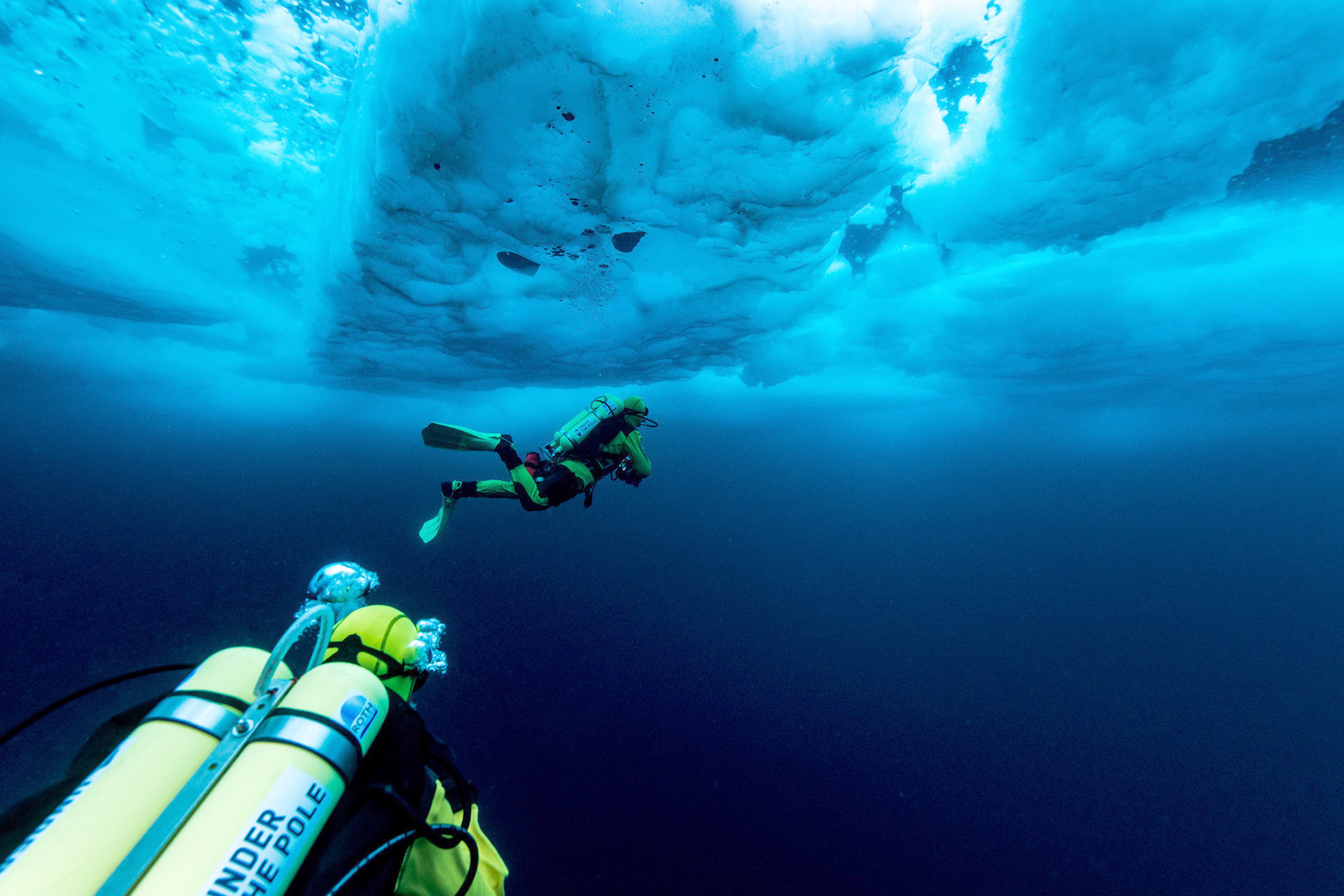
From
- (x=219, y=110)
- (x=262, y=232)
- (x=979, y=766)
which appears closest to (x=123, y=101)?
(x=219, y=110)

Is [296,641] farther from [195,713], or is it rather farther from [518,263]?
[518,263]

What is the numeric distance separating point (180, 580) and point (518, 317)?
16876 mm

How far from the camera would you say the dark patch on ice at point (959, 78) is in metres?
6.56

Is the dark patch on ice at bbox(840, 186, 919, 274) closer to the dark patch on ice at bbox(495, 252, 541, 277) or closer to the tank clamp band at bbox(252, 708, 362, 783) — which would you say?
the dark patch on ice at bbox(495, 252, 541, 277)

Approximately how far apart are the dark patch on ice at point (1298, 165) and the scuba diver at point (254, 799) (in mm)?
14465

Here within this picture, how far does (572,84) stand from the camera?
5629mm

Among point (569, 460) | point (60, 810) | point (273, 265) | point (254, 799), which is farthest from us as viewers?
point (273, 265)

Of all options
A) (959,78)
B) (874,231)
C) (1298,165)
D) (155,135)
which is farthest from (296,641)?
(1298,165)

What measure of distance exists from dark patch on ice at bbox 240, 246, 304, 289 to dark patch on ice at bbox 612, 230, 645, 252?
986cm

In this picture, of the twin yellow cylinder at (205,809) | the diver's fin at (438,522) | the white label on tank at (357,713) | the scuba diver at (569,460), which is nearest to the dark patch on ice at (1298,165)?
the scuba diver at (569,460)

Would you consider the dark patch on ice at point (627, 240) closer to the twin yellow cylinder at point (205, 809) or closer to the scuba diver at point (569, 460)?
the scuba diver at point (569, 460)

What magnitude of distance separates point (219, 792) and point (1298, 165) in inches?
651

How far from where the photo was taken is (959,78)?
23.2ft

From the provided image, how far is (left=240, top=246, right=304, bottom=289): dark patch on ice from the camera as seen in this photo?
12.6 meters
